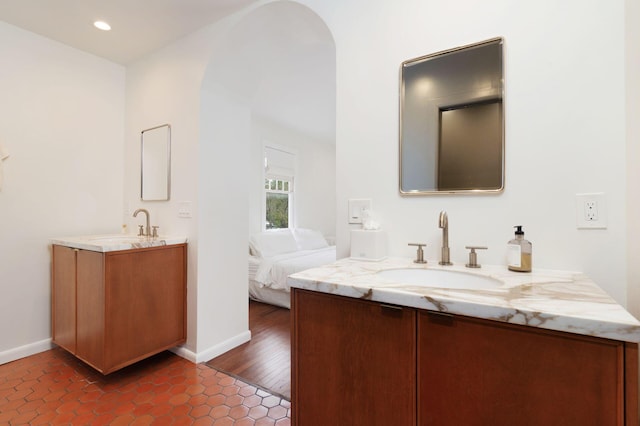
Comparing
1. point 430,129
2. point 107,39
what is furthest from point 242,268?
point 107,39

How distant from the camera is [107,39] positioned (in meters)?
2.27

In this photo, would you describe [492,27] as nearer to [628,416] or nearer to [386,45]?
[386,45]

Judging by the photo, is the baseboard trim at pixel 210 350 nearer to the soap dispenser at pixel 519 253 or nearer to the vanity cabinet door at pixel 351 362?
the vanity cabinet door at pixel 351 362

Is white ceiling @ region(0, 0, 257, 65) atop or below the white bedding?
atop

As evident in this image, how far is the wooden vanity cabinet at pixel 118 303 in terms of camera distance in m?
1.78

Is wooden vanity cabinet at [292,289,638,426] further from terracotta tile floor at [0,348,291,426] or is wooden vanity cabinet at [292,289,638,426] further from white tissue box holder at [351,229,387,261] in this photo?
terracotta tile floor at [0,348,291,426]

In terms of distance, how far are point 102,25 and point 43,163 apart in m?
1.17

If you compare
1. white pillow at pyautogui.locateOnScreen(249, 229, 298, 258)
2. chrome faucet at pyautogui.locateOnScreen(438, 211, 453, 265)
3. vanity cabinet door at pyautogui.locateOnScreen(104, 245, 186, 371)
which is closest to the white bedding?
white pillow at pyautogui.locateOnScreen(249, 229, 298, 258)

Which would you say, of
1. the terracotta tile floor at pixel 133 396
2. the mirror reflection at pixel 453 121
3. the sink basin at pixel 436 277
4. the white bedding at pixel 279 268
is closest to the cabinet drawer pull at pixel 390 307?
the sink basin at pixel 436 277

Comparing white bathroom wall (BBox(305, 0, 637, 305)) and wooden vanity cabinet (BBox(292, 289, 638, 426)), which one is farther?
white bathroom wall (BBox(305, 0, 637, 305))

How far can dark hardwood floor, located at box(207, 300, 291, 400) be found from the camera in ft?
6.14

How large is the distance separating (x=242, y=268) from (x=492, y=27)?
2.29 m

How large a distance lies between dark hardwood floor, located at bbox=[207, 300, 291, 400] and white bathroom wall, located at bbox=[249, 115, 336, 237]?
170 cm

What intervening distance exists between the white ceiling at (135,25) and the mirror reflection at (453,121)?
106cm
